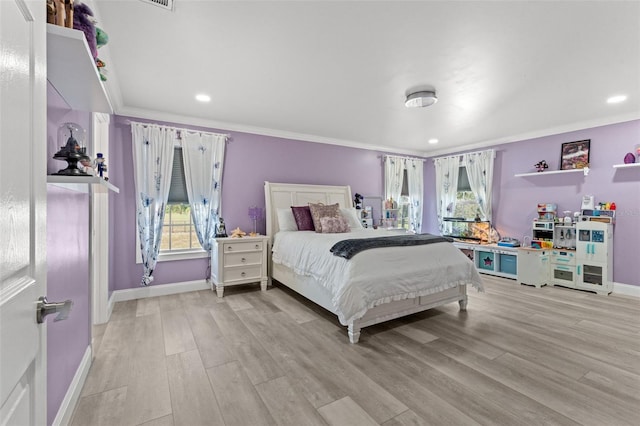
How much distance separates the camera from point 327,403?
72.6 inches

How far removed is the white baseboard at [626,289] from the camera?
13.0 ft

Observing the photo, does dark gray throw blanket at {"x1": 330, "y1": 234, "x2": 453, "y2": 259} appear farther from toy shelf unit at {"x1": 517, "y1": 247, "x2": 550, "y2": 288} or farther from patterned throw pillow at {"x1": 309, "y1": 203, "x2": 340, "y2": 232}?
toy shelf unit at {"x1": 517, "y1": 247, "x2": 550, "y2": 288}

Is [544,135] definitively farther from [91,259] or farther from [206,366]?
[91,259]

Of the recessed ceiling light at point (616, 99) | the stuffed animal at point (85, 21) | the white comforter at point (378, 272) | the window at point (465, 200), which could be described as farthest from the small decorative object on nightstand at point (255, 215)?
the recessed ceiling light at point (616, 99)

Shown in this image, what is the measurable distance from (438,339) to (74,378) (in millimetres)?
2747

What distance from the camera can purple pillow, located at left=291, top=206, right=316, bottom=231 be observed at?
4352 millimetres

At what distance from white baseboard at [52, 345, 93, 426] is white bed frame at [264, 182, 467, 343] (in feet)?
6.39

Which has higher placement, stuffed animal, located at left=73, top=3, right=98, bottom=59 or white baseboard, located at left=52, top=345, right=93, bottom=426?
stuffed animal, located at left=73, top=3, right=98, bottom=59

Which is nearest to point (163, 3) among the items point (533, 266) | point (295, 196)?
point (295, 196)

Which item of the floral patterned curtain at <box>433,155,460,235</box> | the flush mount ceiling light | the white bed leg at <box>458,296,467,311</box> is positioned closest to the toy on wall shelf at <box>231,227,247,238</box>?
the flush mount ceiling light

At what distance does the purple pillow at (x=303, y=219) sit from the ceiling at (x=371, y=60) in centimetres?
131

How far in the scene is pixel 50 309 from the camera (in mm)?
727

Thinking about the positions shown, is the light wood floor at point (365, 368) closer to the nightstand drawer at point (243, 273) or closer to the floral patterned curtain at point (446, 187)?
the nightstand drawer at point (243, 273)

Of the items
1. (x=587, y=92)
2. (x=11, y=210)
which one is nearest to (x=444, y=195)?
(x=587, y=92)
